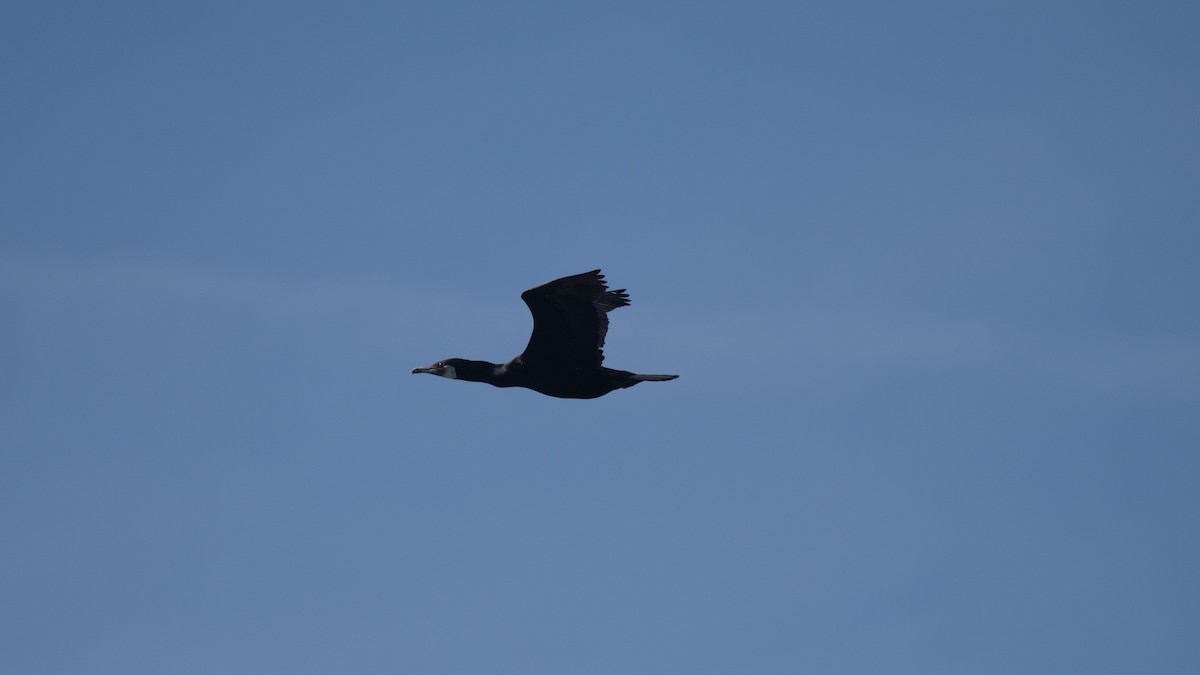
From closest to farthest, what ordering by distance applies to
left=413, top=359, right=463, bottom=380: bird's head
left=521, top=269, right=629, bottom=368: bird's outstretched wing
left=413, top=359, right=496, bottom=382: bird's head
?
1. left=521, top=269, right=629, bottom=368: bird's outstretched wing
2. left=413, top=359, right=496, bottom=382: bird's head
3. left=413, top=359, right=463, bottom=380: bird's head

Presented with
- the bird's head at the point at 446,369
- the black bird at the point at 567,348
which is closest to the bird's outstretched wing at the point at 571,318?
the black bird at the point at 567,348

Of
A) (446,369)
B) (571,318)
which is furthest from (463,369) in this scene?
(571,318)

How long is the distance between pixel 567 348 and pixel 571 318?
28.9 inches

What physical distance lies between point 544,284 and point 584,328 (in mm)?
1342

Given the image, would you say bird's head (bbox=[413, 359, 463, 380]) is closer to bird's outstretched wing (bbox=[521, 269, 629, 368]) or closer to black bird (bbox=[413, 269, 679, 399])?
black bird (bbox=[413, 269, 679, 399])

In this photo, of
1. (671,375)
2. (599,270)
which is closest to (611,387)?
(671,375)

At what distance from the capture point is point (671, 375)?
26719mm

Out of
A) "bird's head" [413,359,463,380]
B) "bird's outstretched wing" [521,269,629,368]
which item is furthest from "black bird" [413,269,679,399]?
"bird's head" [413,359,463,380]

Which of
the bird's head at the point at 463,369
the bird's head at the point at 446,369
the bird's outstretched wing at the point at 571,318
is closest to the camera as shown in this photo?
the bird's outstretched wing at the point at 571,318

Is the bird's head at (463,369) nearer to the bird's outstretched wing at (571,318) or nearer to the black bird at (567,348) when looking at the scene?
the black bird at (567,348)

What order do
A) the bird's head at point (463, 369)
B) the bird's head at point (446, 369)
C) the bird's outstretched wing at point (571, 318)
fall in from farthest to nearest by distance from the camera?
the bird's head at point (446, 369)
the bird's head at point (463, 369)
the bird's outstretched wing at point (571, 318)

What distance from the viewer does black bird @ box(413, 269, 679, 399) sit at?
2530 centimetres

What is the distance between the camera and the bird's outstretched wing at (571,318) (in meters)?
25.1

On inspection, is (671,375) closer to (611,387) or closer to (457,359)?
(611,387)
